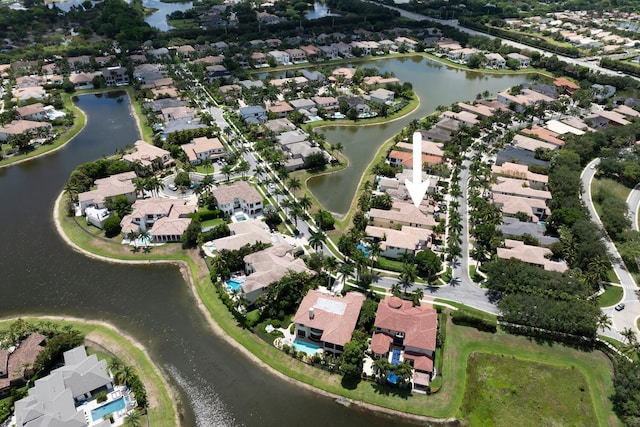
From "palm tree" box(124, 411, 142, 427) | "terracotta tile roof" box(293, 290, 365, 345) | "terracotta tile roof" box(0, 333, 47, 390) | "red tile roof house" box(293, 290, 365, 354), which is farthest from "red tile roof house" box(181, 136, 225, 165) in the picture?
"palm tree" box(124, 411, 142, 427)

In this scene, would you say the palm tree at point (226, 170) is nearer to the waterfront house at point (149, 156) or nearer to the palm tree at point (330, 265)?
the waterfront house at point (149, 156)

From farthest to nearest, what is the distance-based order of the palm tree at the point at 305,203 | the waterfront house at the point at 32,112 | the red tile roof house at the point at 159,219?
the waterfront house at the point at 32,112 → the palm tree at the point at 305,203 → the red tile roof house at the point at 159,219

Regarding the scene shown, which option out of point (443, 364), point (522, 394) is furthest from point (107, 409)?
point (522, 394)

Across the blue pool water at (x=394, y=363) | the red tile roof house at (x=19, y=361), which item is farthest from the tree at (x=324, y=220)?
the red tile roof house at (x=19, y=361)

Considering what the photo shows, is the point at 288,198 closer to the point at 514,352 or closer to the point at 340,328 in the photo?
the point at 340,328

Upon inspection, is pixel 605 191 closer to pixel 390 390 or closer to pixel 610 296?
pixel 610 296
